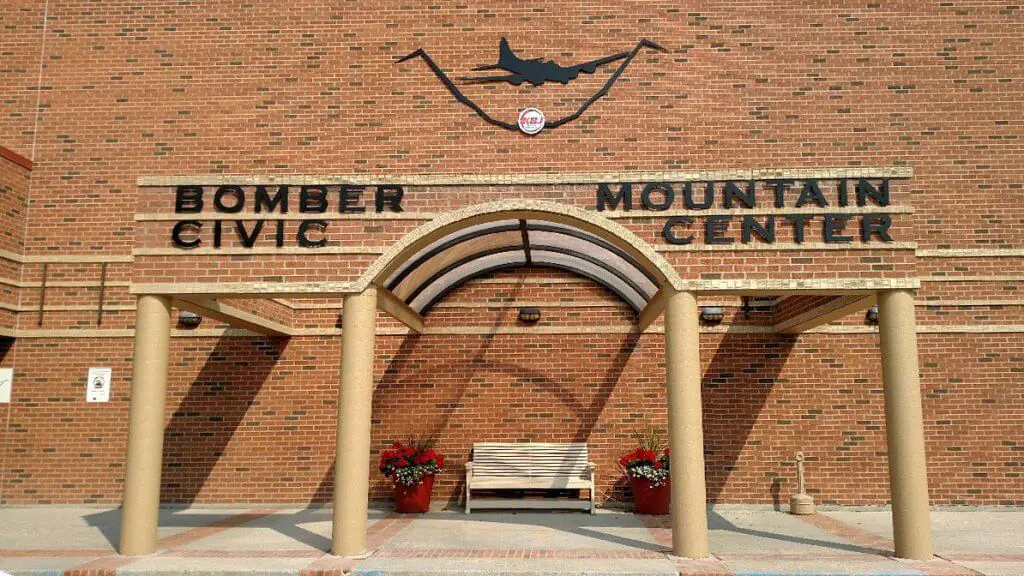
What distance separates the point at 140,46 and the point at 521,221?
23.7 ft

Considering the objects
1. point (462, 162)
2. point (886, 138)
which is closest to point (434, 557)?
point (462, 162)

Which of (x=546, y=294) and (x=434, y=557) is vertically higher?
(x=546, y=294)

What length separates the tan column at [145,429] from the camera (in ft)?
26.3

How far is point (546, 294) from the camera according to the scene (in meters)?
12.3

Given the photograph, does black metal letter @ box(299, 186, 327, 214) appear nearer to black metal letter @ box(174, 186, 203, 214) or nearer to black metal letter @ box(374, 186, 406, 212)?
black metal letter @ box(374, 186, 406, 212)

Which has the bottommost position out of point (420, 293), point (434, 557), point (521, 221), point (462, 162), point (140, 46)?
point (434, 557)

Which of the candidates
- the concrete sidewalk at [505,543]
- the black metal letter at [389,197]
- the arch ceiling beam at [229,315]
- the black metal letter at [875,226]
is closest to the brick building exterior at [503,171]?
the arch ceiling beam at [229,315]

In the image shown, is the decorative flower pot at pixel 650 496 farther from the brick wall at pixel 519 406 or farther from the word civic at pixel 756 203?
the word civic at pixel 756 203

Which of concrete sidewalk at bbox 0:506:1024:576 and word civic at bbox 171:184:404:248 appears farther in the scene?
word civic at bbox 171:184:404:248

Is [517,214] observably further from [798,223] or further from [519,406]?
[519,406]

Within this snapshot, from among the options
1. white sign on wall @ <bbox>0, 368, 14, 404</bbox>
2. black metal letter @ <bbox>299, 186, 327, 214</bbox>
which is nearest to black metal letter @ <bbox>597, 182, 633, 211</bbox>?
black metal letter @ <bbox>299, 186, 327, 214</bbox>

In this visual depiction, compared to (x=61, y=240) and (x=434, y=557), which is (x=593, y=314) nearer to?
(x=434, y=557)

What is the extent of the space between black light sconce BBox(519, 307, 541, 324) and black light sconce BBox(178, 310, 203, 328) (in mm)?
4888

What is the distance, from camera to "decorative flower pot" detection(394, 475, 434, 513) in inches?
441
